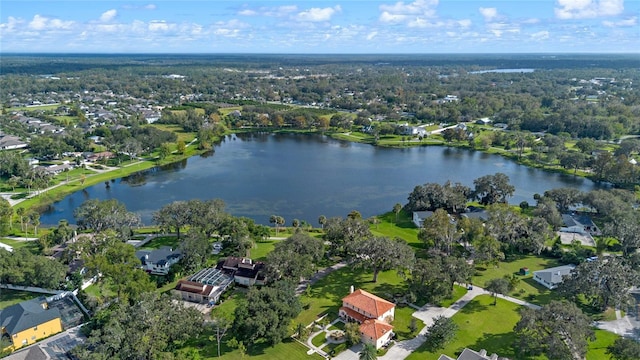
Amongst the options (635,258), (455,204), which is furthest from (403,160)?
(635,258)

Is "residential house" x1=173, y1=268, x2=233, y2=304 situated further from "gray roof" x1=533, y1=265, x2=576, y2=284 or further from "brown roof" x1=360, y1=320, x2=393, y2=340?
"gray roof" x1=533, y1=265, x2=576, y2=284

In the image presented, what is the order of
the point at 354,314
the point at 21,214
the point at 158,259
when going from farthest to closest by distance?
the point at 21,214 → the point at 158,259 → the point at 354,314

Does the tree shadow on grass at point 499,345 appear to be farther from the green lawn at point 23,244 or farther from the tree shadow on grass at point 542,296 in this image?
the green lawn at point 23,244

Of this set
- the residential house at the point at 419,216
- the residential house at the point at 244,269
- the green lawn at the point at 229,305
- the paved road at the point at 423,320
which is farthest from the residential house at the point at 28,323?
the residential house at the point at 419,216

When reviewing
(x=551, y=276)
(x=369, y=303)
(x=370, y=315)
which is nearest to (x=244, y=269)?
(x=369, y=303)

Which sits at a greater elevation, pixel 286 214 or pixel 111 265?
pixel 111 265

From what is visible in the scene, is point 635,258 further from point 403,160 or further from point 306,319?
point 403,160

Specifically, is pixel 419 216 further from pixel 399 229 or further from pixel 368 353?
pixel 368 353
